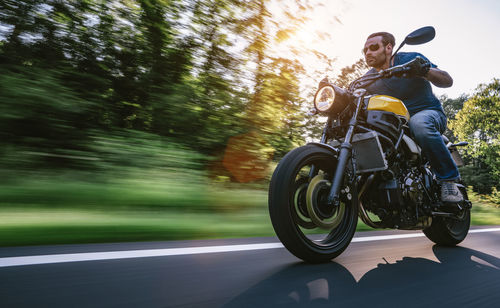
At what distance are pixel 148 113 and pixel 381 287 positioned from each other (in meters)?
4.35

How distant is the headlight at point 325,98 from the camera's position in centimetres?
210

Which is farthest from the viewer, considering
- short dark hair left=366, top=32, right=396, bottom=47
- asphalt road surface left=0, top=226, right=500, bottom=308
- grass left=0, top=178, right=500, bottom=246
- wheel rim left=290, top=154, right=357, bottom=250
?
short dark hair left=366, top=32, right=396, bottom=47

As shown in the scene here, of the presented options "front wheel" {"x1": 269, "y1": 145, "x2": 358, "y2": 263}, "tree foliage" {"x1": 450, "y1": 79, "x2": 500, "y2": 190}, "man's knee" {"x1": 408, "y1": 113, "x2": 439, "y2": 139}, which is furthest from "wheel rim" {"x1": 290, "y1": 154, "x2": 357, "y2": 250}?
"tree foliage" {"x1": 450, "y1": 79, "x2": 500, "y2": 190}

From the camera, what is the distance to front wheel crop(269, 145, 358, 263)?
1.79 meters

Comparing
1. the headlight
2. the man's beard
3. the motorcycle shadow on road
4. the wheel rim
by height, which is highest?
the man's beard

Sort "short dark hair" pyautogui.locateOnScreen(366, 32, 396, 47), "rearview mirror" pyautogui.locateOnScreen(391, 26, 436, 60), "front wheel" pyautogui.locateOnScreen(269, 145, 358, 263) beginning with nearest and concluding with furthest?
"front wheel" pyautogui.locateOnScreen(269, 145, 358, 263) < "rearview mirror" pyautogui.locateOnScreen(391, 26, 436, 60) < "short dark hair" pyautogui.locateOnScreen(366, 32, 396, 47)

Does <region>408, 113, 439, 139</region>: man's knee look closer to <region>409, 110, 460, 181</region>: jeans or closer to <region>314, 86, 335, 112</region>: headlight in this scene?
<region>409, 110, 460, 181</region>: jeans

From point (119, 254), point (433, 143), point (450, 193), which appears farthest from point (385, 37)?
point (119, 254)

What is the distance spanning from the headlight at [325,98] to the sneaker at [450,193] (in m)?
1.26

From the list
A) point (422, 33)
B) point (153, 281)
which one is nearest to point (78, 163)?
point (153, 281)

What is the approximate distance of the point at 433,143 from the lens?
8.14 feet

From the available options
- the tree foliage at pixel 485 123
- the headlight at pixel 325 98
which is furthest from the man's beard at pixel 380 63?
the tree foliage at pixel 485 123

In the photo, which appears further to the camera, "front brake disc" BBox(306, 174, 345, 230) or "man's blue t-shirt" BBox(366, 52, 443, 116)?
"man's blue t-shirt" BBox(366, 52, 443, 116)

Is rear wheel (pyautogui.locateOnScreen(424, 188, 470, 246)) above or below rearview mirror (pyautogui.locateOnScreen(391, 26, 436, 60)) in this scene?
below
